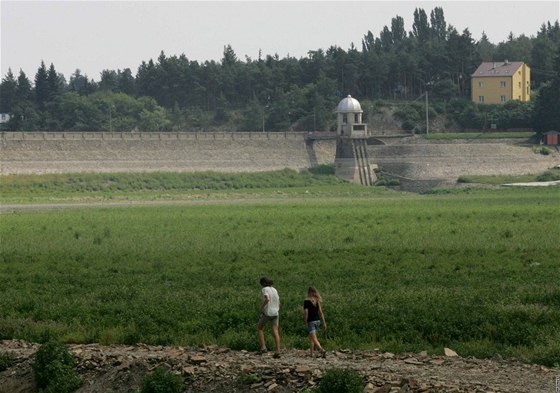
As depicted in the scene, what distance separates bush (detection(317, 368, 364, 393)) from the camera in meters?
22.4

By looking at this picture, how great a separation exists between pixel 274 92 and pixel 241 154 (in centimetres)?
3631

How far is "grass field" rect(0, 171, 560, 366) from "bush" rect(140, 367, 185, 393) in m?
3.74

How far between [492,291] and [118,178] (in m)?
89.5

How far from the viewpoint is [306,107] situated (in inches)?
6176

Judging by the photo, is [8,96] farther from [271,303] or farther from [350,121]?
[271,303]

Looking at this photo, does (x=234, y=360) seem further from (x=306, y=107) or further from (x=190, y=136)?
(x=306, y=107)

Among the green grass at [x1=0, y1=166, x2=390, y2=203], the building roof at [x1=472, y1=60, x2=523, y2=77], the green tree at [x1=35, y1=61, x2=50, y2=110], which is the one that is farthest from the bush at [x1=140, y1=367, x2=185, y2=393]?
the green tree at [x1=35, y1=61, x2=50, y2=110]

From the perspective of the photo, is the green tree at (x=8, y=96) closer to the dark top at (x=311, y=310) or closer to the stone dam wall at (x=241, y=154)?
the stone dam wall at (x=241, y=154)

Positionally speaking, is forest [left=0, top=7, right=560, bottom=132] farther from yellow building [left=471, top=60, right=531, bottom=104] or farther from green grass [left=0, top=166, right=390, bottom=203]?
green grass [left=0, top=166, right=390, bottom=203]

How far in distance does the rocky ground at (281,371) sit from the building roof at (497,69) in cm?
13273

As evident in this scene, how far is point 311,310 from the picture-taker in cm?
2525

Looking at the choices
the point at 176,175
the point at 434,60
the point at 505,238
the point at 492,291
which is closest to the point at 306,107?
the point at 434,60

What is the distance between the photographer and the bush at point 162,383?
24.0 metres

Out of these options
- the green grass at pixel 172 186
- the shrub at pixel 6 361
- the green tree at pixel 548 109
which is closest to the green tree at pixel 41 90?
the green grass at pixel 172 186
